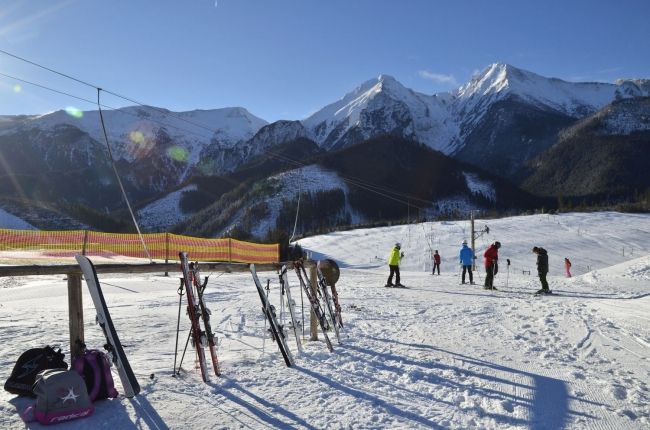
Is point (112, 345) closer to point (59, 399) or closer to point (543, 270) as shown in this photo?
point (59, 399)

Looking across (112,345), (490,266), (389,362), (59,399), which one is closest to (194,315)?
(112,345)

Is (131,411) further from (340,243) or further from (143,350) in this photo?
(340,243)

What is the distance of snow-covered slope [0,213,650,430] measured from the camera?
4543 millimetres

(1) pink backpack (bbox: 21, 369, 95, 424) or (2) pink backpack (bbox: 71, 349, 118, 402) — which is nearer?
(1) pink backpack (bbox: 21, 369, 95, 424)

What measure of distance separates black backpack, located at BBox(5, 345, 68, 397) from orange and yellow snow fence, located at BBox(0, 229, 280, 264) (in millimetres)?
17625

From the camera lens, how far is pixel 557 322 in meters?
9.66

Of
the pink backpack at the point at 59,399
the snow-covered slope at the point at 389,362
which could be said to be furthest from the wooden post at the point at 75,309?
the snow-covered slope at the point at 389,362

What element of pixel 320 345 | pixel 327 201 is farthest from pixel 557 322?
pixel 327 201

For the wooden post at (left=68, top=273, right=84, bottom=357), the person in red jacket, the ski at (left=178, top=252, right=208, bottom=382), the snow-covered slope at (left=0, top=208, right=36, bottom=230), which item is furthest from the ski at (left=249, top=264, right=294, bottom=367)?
the snow-covered slope at (left=0, top=208, right=36, bottom=230)

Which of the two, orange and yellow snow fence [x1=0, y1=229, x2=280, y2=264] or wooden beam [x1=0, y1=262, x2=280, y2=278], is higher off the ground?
wooden beam [x1=0, y1=262, x2=280, y2=278]

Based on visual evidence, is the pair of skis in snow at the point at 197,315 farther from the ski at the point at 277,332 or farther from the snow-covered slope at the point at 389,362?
the ski at the point at 277,332

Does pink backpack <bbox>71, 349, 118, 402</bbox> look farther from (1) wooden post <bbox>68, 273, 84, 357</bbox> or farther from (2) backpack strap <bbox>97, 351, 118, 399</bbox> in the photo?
(1) wooden post <bbox>68, 273, 84, 357</bbox>

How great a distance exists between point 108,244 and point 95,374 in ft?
74.0

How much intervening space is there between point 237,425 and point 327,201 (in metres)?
160
